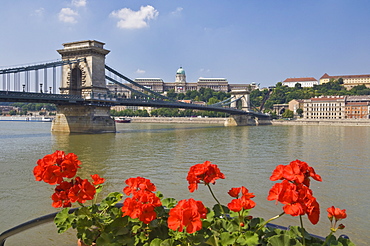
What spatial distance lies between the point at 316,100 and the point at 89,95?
65.2m

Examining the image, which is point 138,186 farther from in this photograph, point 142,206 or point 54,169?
point 54,169

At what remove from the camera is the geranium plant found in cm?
197

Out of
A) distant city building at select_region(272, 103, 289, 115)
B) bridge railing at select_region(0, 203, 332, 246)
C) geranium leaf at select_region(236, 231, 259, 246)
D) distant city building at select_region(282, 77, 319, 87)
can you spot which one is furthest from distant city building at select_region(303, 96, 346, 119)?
geranium leaf at select_region(236, 231, 259, 246)

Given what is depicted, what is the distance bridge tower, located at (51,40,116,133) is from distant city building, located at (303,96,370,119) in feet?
203

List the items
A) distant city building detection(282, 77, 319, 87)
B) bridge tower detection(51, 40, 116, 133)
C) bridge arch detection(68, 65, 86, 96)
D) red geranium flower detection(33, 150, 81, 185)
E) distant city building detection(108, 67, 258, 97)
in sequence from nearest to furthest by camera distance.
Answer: red geranium flower detection(33, 150, 81, 185) < bridge tower detection(51, 40, 116, 133) < bridge arch detection(68, 65, 86, 96) < distant city building detection(282, 77, 319, 87) < distant city building detection(108, 67, 258, 97)

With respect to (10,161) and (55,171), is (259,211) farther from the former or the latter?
(10,161)

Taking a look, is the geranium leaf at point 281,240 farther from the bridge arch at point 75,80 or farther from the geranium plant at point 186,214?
the bridge arch at point 75,80

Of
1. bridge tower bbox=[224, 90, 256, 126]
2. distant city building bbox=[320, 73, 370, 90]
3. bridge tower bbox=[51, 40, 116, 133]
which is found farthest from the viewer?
distant city building bbox=[320, 73, 370, 90]

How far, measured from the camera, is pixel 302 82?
13225cm

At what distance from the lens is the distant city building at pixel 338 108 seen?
251 ft

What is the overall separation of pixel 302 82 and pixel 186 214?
139 meters

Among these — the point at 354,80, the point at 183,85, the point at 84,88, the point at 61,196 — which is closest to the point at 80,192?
the point at 61,196

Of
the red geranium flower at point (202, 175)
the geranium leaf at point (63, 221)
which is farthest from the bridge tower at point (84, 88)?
the red geranium flower at point (202, 175)

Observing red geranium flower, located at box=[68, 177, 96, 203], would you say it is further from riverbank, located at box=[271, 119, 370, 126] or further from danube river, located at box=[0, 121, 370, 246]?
riverbank, located at box=[271, 119, 370, 126]
